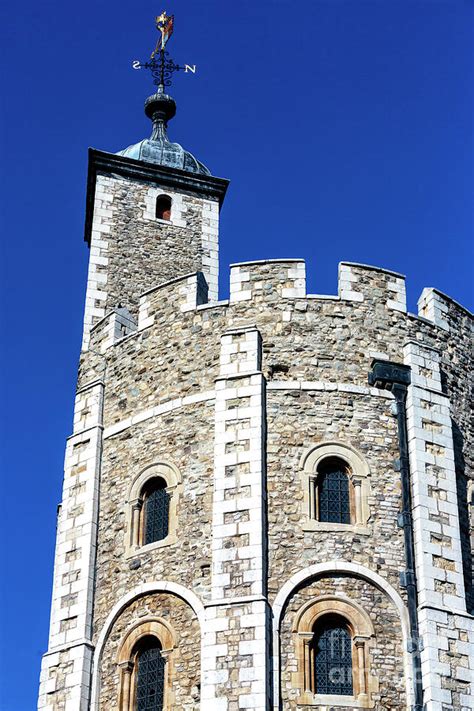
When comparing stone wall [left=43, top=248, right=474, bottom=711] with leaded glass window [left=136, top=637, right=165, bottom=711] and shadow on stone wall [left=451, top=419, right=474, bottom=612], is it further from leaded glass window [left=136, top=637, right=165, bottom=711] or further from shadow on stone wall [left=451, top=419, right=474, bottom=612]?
leaded glass window [left=136, top=637, right=165, bottom=711]

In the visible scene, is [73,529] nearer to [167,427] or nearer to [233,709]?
[167,427]

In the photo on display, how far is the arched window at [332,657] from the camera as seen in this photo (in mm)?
20109

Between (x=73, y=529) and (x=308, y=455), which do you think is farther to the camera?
(x=73, y=529)

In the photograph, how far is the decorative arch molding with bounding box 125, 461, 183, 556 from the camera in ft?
72.1

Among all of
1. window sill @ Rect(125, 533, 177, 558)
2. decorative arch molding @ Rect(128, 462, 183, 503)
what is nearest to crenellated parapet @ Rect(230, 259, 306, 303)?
decorative arch molding @ Rect(128, 462, 183, 503)

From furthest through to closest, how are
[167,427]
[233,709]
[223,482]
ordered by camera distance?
[167,427], [223,482], [233,709]

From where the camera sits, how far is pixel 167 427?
2294 centimetres

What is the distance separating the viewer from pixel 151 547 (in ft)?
72.1

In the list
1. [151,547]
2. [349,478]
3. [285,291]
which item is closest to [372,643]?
[349,478]

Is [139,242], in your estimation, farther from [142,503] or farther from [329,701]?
[329,701]

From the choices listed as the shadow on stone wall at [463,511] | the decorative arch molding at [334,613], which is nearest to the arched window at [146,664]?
the decorative arch molding at [334,613]

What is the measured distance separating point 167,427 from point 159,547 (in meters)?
2.22

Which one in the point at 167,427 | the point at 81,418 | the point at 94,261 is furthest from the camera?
the point at 94,261

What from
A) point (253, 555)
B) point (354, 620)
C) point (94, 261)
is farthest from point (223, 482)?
point (94, 261)
